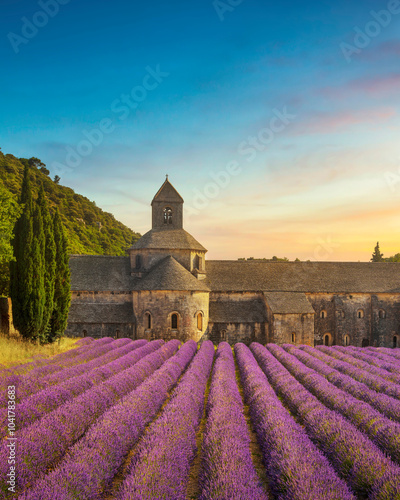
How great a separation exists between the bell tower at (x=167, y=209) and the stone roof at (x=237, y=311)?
8.09m

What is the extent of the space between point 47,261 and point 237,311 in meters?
15.3

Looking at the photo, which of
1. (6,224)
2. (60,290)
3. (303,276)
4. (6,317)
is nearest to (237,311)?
(303,276)

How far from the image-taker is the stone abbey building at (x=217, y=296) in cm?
2855

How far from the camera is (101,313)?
29.4 m

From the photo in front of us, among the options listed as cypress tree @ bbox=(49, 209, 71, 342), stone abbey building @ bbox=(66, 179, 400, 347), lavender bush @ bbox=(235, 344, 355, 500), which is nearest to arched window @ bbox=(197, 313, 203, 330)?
stone abbey building @ bbox=(66, 179, 400, 347)

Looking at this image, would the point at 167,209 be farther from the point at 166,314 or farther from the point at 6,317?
the point at 6,317

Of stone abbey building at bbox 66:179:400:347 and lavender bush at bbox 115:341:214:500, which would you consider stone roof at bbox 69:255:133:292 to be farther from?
lavender bush at bbox 115:341:214:500

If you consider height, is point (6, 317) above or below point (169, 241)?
below

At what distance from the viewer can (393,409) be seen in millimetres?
9836

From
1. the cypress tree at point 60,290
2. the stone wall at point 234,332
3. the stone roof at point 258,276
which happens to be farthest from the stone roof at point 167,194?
the stone wall at point 234,332

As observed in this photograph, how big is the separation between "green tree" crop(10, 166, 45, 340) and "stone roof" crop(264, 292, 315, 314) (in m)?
16.7

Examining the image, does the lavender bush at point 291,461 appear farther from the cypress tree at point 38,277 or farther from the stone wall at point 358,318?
the stone wall at point 358,318

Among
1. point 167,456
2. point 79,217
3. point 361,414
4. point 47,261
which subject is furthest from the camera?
point 79,217

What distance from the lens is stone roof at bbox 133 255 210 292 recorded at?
92.9 ft
